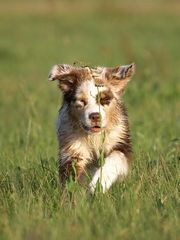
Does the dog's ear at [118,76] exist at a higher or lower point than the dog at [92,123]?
higher

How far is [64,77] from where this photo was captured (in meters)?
6.86

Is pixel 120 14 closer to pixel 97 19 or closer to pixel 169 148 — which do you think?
pixel 97 19

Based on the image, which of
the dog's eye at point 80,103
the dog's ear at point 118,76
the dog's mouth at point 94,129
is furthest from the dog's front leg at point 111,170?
the dog's ear at point 118,76

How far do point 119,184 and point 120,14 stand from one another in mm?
27553

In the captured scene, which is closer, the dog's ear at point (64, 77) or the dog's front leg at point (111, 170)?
the dog's front leg at point (111, 170)

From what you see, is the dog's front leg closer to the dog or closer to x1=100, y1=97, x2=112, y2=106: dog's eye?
the dog

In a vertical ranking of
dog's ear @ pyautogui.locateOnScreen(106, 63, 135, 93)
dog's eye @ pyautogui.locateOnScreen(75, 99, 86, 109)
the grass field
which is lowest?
the grass field

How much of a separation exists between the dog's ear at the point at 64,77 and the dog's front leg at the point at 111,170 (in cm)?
69

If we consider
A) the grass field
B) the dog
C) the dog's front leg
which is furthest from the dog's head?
the grass field

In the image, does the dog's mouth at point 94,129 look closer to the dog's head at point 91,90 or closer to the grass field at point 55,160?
the dog's head at point 91,90

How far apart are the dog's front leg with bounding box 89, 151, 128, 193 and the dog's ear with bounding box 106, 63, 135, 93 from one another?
607mm

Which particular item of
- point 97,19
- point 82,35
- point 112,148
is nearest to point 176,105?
point 112,148

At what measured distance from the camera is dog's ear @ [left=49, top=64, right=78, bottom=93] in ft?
22.4

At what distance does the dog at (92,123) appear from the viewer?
6.52 meters
